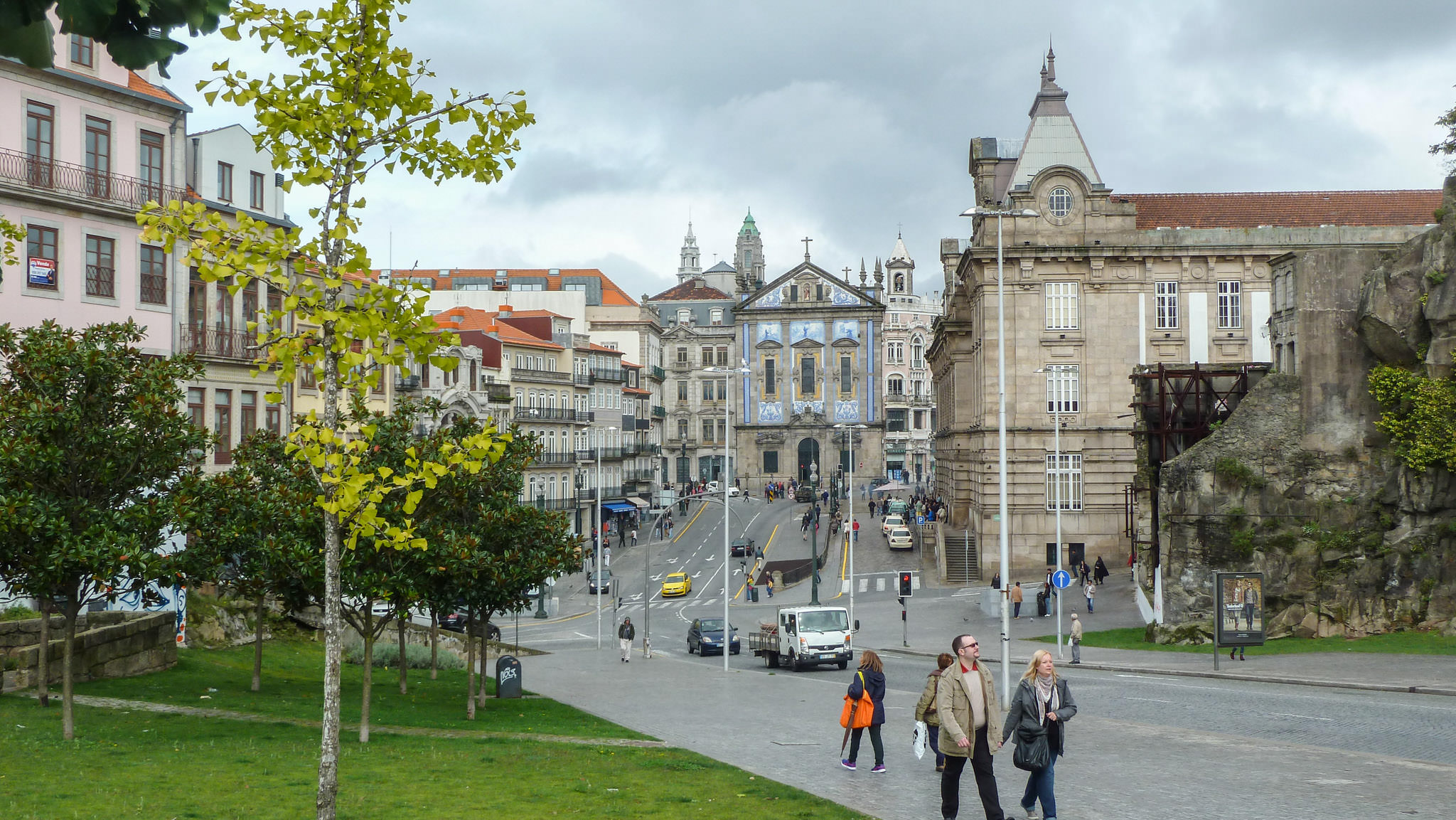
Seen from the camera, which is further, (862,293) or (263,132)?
(862,293)

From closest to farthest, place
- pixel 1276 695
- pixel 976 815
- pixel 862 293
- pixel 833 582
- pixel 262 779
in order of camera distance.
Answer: pixel 976 815
pixel 262 779
pixel 1276 695
pixel 833 582
pixel 862 293

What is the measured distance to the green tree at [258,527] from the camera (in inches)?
835

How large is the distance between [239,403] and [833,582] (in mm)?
36846

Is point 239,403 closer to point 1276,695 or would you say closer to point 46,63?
point 1276,695

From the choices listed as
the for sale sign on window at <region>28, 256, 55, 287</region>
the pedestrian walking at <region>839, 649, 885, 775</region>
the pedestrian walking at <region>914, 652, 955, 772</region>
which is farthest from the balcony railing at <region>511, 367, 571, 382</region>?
the pedestrian walking at <region>914, 652, 955, 772</region>

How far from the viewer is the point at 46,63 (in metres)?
4.49

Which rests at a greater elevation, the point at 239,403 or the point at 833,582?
the point at 239,403

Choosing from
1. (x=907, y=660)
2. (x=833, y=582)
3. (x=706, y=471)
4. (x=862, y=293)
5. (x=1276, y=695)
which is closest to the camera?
(x=1276, y=695)

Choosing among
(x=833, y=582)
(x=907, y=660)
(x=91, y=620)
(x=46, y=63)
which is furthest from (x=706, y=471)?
(x=46, y=63)

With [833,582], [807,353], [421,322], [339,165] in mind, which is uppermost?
[807,353]

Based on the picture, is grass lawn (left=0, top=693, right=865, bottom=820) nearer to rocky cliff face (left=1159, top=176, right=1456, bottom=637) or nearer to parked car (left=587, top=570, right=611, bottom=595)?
rocky cliff face (left=1159, top=176, right=1456, bottom=637)

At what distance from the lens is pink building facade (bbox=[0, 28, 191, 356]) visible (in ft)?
101

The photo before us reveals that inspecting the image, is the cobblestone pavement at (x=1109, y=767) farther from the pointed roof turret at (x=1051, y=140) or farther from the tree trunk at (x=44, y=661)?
the pointed roof turret at (x=1051, y=140)

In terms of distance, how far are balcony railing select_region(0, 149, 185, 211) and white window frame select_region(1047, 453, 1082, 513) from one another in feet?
127
